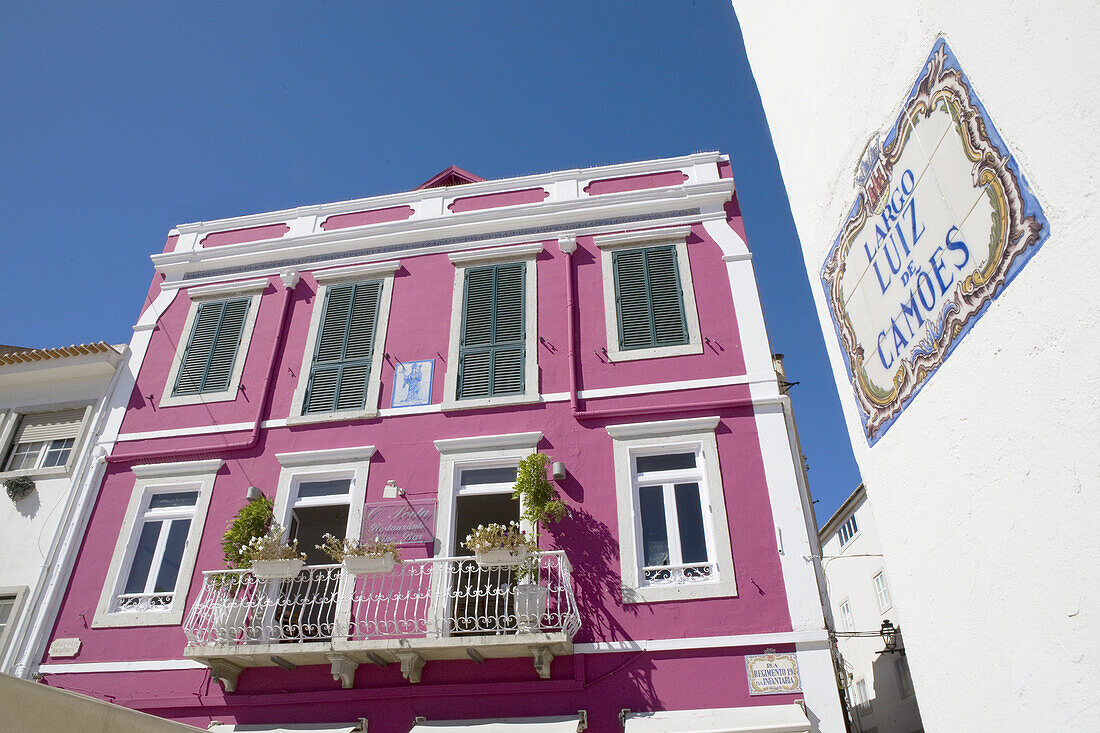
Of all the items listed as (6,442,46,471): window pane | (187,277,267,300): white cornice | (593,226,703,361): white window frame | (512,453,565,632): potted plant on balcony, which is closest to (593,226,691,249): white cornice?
(593,226,703,361): white window frame

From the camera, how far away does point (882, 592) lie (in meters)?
17.4

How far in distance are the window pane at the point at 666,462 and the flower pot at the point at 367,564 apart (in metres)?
3.34

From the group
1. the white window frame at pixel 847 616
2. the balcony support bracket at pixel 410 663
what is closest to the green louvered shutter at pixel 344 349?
the balcony support bracket at pixel 410 663

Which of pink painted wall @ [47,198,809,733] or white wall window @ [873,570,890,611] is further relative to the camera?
white wall window @ [873,570,890,611]

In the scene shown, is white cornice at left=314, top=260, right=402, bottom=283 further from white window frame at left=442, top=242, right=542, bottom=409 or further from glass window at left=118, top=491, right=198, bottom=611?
glass window at left=118, top=491, right=198, bottom=611

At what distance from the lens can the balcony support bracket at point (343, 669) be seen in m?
8.40

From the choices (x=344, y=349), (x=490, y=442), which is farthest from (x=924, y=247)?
(x=344, y=349)

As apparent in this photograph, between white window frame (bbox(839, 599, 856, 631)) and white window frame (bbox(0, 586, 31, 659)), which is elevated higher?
white window frame (bbox(839, 599, 856, 631))

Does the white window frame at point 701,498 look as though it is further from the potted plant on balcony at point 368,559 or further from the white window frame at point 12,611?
the white window frame at point 12,611

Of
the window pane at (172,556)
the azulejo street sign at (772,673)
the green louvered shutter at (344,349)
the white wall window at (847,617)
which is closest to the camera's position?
the azulejo street sign at (772,673)

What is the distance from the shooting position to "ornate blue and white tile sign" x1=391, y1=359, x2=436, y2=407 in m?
10.5

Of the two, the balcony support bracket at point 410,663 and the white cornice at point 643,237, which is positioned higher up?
the white cornice at point 643,237

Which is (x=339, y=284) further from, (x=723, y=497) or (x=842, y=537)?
(x=842, y=537)

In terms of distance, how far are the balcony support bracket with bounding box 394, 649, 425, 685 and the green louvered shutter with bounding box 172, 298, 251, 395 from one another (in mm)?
5323
